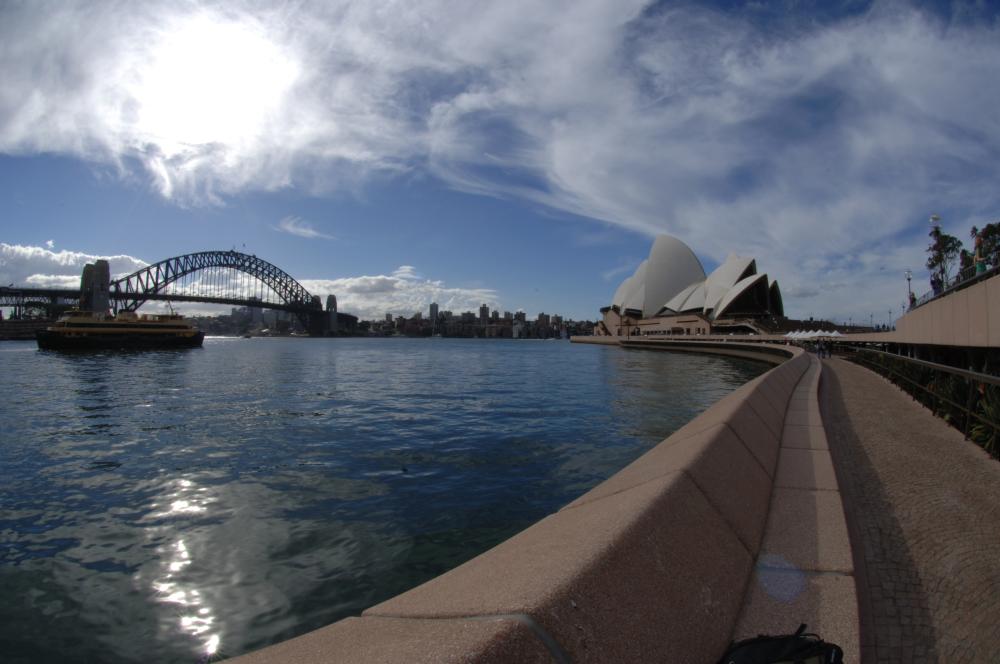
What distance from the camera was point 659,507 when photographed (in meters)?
2.33

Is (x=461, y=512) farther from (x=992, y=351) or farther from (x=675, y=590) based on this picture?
(x=992, y=351)

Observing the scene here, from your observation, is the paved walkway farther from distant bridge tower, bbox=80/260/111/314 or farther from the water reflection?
distant bridge tower, bbox=80/260/111/314

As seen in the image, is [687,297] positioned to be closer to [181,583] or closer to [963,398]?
[963,398]

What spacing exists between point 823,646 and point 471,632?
1342 millimetres

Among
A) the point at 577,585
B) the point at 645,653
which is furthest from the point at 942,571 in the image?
the point at 577,585

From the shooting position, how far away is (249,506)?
597 centimetres

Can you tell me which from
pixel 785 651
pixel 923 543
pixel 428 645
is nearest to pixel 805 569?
pixel 785 651

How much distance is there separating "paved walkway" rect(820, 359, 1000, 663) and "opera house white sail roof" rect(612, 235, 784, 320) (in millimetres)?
79468

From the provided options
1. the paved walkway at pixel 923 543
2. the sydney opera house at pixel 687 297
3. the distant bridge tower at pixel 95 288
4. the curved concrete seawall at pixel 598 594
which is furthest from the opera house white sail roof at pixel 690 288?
the distant bridge tower at pixel 95 288

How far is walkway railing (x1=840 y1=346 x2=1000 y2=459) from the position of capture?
5.69 meters

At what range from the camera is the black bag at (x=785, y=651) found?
179 cm

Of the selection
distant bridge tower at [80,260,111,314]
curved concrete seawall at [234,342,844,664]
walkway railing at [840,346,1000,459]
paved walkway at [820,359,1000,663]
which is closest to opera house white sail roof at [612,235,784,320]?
walkway railing at [840,346,1000,459]

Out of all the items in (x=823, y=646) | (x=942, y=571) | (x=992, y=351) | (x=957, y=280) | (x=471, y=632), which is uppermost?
(x=957, y=280)

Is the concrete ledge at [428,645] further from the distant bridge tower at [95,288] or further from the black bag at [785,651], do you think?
the distant bridge tower at [95,288]
